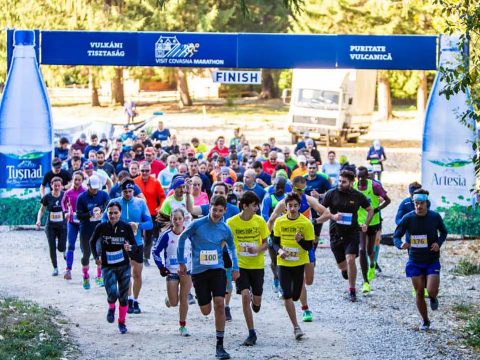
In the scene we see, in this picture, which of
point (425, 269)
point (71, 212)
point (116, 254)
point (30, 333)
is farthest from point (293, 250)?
point (71, 212)

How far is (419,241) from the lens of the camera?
39.7 ft

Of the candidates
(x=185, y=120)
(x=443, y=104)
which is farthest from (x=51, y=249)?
(x=185, y=120)

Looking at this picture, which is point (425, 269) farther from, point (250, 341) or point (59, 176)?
point (59, 176)

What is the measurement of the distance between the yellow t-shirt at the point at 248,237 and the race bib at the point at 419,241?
1902 mm

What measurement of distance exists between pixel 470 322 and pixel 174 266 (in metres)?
3.83

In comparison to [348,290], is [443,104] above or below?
above

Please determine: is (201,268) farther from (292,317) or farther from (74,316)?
(74,316)

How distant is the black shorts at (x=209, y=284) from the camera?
1077 cm

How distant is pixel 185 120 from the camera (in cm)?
5331

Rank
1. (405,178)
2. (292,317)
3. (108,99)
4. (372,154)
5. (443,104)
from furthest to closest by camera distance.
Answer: (108,99), (405,178), (372,154), (443,104), (292,317)

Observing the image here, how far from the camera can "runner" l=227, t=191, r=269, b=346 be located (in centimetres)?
1130

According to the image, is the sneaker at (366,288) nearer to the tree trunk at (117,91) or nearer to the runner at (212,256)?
the runner at (212,256)

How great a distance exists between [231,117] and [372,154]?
91.1ft

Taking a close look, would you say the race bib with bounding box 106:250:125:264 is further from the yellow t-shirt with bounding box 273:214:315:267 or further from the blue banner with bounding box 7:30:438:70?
the blue banner with bounding box 7:30:438:70
